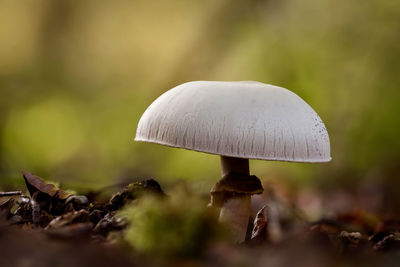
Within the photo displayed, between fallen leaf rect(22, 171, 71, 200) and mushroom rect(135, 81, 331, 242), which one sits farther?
fallen leaf rect(22, 171, 71, 200)

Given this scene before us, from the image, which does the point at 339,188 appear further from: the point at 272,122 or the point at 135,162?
the point at 272,122

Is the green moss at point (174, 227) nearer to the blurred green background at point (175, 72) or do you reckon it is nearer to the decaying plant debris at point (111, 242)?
the decaying plant debris at point (111, 242)

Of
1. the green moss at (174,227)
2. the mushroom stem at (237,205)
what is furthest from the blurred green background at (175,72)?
the green moss at (174,227)

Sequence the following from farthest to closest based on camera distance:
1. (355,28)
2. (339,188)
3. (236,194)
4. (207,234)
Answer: (355,28)
(339,188)
(236,194)
(207,234)

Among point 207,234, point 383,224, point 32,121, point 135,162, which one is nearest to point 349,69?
point 135,162

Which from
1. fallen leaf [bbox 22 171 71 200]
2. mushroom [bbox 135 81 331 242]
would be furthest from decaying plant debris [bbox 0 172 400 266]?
mushroom [bbox 135 81 331 242]

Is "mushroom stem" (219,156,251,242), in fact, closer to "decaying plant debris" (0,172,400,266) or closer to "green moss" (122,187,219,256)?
"decaying plant debris" (0,172,400,266)

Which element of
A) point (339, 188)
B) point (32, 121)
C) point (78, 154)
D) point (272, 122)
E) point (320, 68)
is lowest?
point (339, 188)

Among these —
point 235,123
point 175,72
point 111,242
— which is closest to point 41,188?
point 111,242
